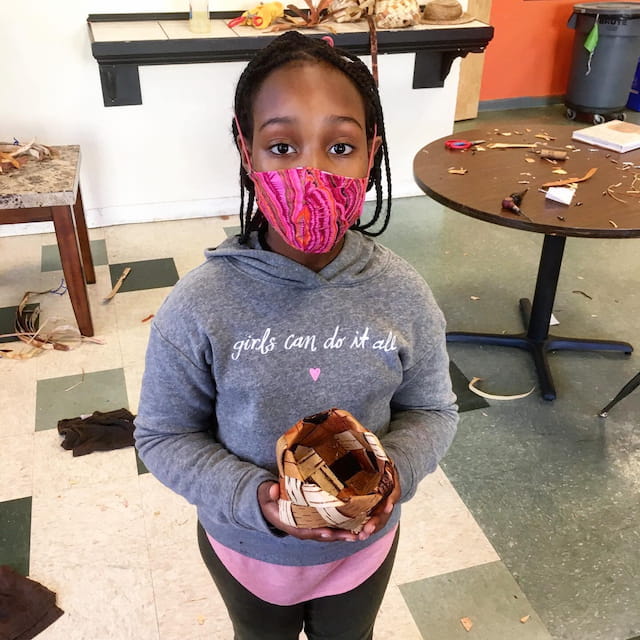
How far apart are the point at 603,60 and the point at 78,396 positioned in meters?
4.47

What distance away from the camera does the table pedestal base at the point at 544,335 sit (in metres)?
2.28

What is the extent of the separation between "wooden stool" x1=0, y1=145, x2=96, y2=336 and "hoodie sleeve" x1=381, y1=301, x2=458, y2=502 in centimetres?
169

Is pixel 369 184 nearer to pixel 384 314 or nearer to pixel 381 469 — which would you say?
pixel 384 314

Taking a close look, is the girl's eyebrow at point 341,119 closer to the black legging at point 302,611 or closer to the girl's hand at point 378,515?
the girl's hand at point 378,515

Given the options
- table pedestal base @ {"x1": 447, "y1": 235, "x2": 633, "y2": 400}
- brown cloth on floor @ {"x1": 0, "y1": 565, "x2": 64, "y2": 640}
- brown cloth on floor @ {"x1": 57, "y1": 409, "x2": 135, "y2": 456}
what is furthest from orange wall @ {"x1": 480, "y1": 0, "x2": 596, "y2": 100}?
brown cloth on floor @ {"x1": 0, "y1": 565, "x2": 64, "y2": 640}

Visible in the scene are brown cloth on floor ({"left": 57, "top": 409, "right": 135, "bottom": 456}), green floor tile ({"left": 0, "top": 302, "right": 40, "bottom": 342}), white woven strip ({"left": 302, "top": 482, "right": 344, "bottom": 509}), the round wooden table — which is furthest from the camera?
green floor tile ({"left": 0, "top": 302, "right": 40, "bottom": 342})

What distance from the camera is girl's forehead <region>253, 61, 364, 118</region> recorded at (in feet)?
2.45

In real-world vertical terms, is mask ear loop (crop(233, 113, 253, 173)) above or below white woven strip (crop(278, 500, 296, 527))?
above

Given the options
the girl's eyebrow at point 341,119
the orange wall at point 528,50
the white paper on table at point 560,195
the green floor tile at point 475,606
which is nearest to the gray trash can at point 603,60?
the orange wall at point 528,50

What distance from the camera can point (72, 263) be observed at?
2.29 metres

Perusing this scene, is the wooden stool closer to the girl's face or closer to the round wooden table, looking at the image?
the round wooden table

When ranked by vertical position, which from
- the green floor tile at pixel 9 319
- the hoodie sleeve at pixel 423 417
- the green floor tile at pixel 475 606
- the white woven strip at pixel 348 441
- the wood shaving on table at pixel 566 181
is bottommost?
the green floor tile at pixel 475 606

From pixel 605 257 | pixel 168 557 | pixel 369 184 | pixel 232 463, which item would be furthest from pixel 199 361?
pixel 605 257

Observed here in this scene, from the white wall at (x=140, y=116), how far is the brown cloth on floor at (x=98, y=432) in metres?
1.64
